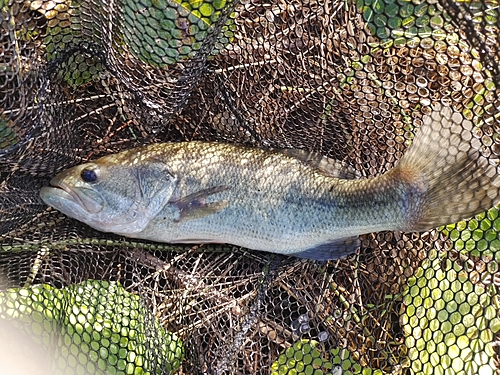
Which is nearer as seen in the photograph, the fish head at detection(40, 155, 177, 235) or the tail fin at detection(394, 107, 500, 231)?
the tail fin at detection(394, 107, 500, 231)

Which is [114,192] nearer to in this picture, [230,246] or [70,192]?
[70,192]

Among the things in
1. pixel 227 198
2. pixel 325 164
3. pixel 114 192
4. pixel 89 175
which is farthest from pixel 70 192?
pixel 325 164

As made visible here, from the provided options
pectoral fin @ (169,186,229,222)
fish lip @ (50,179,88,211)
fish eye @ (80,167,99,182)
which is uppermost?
fish eye @ (80,167,99,182)

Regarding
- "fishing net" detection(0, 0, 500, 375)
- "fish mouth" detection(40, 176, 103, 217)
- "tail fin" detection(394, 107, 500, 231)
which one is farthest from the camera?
"fish mouth" detection(40, 176, 103, 217)

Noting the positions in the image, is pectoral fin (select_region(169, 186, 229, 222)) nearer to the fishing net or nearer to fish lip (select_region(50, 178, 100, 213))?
the fishing net

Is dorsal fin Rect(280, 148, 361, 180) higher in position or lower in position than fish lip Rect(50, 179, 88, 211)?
higher

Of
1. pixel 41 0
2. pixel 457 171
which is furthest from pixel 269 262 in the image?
pixel 41 0

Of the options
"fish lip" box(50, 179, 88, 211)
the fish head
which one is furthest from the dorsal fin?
"fish lip" box(50, 179, 88, 211)

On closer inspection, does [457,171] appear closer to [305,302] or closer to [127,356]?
[305,302]
